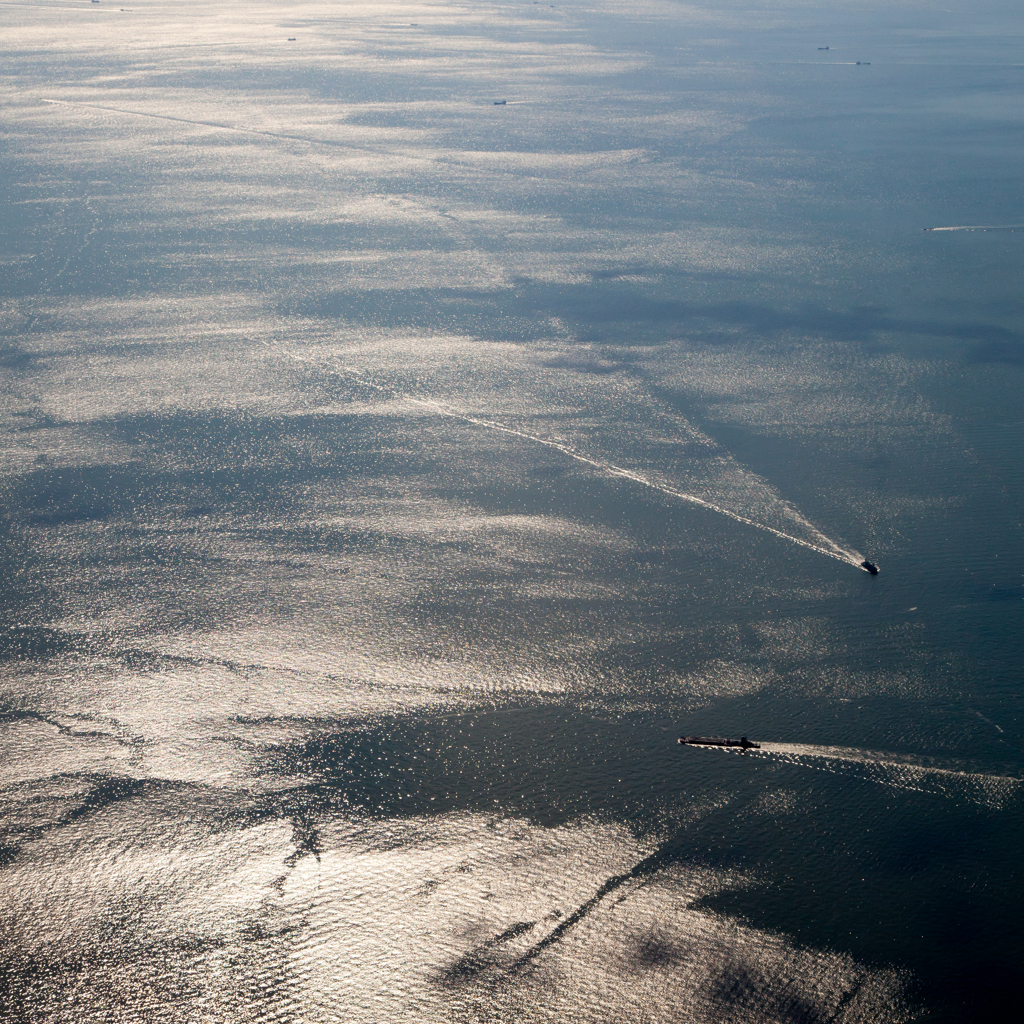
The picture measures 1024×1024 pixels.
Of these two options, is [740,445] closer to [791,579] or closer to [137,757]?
[791,579]

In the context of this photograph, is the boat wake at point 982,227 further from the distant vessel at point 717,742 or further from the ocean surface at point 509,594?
the distant vessel at point 717,742

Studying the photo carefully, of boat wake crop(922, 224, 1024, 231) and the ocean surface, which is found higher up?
boat wake crop(922, 224, 1024, 231)

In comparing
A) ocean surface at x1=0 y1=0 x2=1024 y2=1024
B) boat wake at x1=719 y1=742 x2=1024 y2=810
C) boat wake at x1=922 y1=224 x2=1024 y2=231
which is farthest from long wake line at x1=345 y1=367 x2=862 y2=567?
boat wake at x1=922 y1=224 x2=1024 y2=231

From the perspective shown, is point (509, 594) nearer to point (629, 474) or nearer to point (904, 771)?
point (629, 474)

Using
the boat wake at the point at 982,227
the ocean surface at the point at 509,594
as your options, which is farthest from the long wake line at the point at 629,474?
the boat wake at the point at 982,227

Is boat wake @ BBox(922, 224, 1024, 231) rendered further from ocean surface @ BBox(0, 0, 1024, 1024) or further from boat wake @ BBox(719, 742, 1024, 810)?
boat wake @ BBox(719, 742, 1024, 810)

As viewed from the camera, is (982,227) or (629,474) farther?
(982,227)

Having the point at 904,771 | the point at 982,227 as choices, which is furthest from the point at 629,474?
the point at 982,227
